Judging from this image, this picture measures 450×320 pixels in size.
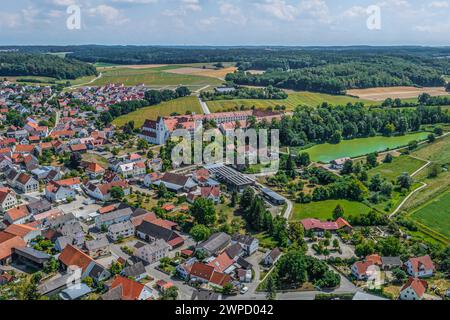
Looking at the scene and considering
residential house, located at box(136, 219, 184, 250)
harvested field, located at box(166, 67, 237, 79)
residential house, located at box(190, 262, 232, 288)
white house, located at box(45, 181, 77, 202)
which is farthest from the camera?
harvested field, located at box(166, 67, 237, 79)

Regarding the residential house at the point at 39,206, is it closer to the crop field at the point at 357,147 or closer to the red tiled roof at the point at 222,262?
the red tiled roof at the point at 222,262

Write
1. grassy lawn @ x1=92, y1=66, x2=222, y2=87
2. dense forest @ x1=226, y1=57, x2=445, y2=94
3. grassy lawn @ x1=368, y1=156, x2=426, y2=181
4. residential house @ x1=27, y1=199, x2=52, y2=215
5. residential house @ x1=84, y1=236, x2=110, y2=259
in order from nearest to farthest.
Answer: residential house @ x1=84, y1=236, x2=110, y2=259, residential house @ x1=27, y1=199, x2=52, y2=215, grassy lawn @ x1=368, y1=156, x2=426, y2=181, dense forest @ x1=226, y1=57, x2=445, y2=94, grassy lawn @ x1=92, y1=66, x2=222, y2=87

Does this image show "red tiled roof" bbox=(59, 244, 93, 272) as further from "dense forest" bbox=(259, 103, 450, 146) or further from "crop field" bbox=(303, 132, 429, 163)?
"dense forest" bbox=(259, 103, 450, 146)

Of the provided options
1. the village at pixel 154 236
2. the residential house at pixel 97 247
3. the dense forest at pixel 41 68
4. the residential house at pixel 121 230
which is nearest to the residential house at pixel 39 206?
the village at pixel 154 236

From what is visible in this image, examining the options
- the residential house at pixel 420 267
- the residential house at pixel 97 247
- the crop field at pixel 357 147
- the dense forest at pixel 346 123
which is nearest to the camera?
the residential house at pixel 420 267

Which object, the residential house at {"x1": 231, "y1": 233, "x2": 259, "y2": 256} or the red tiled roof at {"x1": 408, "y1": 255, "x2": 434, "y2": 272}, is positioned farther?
the residential house at {"x1": 231, "y1": 233, "x2": 259, "y2": 256}

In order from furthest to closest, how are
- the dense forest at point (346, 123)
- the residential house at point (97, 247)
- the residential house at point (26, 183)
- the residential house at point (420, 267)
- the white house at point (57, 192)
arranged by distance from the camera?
1. the dense forest at point (346, 123)
2. the residential house at point (26, 183)
3. the white house at point (57, 192)
4. the residential house at point (97, 247)
5. the residential house at point (420, 267)

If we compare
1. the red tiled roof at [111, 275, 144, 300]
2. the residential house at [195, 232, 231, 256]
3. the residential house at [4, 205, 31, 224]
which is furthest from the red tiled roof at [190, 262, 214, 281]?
the residential house at [4, 205, 31, 224]

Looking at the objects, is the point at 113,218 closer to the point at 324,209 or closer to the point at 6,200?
the point at 6,200
